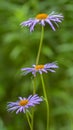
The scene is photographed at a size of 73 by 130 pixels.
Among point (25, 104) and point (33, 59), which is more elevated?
point (33, 59)

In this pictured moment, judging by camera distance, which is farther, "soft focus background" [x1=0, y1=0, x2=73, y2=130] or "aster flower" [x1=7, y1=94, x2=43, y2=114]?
"soft focus background" [x1=0, y1=0, x2=73, y2=130]

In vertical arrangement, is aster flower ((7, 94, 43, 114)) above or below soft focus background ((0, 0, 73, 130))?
below

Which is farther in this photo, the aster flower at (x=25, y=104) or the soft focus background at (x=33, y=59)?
the soft focus background at (x=33, y=59)

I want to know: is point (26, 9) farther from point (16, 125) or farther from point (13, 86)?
point (16, 125)

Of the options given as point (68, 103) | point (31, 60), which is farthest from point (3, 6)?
point (68, 103)

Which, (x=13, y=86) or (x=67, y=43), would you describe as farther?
(x=13, y=86)

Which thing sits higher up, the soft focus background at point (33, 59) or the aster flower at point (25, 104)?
the soft focus background at point (33, 59)

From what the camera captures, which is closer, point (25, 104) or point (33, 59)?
point (25, 104)

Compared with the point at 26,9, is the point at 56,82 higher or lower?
lower
